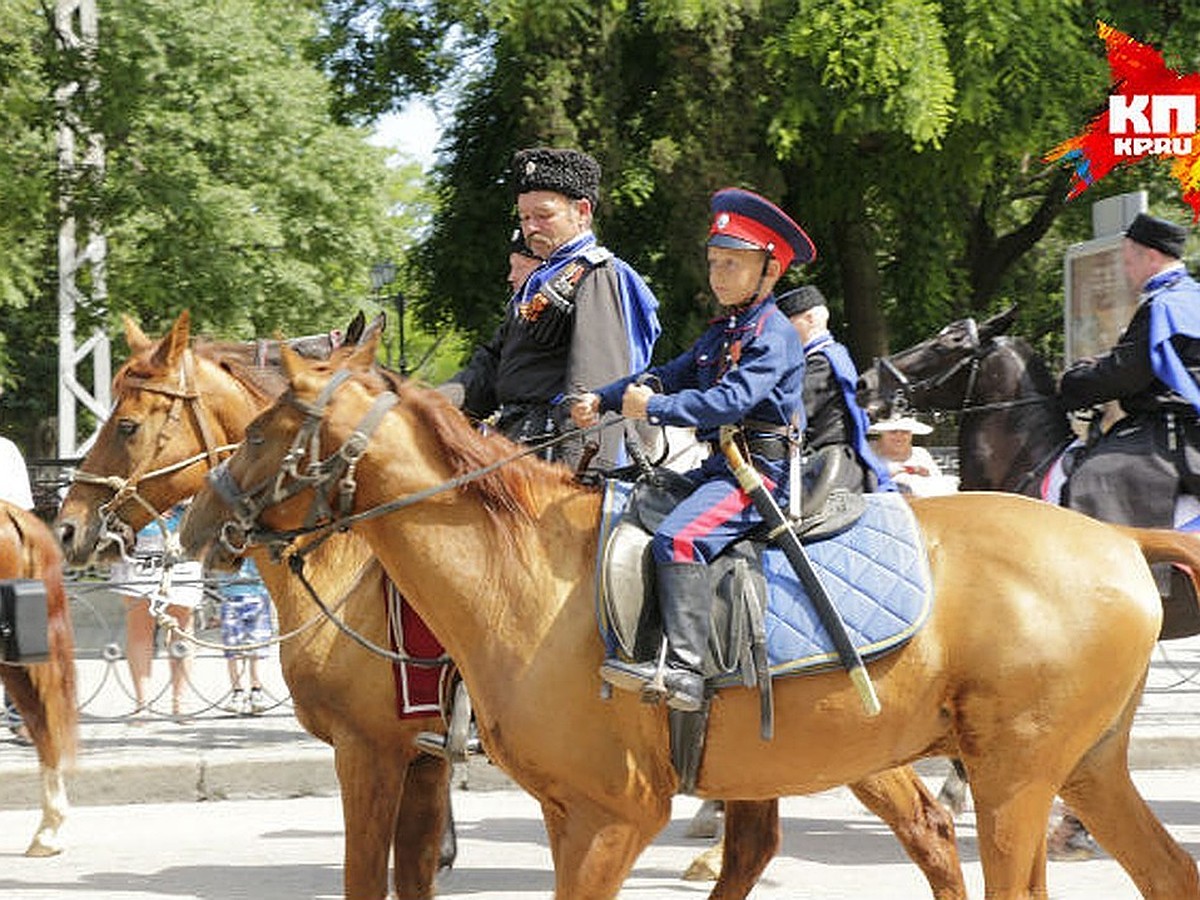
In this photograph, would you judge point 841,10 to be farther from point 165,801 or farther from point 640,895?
point 640,895

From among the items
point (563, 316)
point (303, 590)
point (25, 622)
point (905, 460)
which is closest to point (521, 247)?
point (563, 316)

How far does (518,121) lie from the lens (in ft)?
68.8

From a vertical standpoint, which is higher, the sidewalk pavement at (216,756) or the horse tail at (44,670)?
the horse tail at (44,670)

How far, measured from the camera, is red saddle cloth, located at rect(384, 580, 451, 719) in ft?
20.8

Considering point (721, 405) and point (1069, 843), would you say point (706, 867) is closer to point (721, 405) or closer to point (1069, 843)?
point (1069, 843)

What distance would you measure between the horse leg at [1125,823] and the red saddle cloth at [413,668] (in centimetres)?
210

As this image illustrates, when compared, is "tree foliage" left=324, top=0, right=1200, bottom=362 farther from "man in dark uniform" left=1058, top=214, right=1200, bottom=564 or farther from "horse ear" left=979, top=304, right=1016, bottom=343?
"man in dark uniform" left=1058, top=214, right=1200, bottom=564

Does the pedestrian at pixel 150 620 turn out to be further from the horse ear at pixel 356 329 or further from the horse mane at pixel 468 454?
the horse mane at pixel 468 454

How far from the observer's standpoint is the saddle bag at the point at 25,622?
3.81 metres

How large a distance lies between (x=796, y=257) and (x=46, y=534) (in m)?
4.46

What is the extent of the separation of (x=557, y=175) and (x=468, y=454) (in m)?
1.60

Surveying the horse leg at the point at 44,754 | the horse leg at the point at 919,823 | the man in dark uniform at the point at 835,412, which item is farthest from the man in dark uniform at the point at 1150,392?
the horse leg at the point at 44,754

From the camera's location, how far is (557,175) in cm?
665

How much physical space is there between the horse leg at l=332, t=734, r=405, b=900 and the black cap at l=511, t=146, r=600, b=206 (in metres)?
2.05
